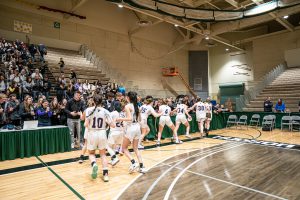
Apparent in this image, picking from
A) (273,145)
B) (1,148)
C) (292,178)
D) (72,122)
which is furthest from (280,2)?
(1,148)

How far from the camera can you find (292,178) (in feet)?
14.9

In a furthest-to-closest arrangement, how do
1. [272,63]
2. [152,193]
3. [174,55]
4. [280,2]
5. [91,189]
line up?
[174,55], [272,63], [280,2], [91,189], [152,193]

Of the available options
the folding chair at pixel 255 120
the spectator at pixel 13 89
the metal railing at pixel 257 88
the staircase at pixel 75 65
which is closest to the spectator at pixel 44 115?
the spectator at pixel 13 89

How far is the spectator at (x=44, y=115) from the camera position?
7.58 m

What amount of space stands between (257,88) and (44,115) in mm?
16726

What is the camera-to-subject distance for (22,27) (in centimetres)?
1532

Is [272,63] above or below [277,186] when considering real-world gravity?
above

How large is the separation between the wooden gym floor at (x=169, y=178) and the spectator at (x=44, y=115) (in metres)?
1.38

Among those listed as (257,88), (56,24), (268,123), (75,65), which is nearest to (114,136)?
(268,123)

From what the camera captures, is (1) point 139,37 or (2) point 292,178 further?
(1) point 139,37

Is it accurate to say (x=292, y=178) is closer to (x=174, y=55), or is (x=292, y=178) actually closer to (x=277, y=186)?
(x=277, y=186)

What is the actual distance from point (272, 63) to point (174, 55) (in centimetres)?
1014

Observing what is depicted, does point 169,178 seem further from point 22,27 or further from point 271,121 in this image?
point 22,27

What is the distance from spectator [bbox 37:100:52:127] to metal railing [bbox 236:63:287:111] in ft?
45.4
